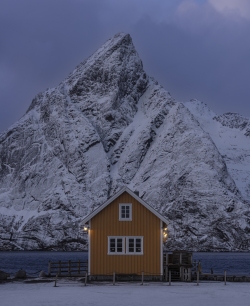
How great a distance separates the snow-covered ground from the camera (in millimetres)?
34062

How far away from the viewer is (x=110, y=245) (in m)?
50.5

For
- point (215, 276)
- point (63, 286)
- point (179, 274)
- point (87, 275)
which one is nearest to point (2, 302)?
point (63, 286)

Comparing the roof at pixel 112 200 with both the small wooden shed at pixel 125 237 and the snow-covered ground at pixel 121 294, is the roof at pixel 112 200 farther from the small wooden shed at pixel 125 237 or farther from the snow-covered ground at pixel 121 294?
the snow-covered ground at pixel 121 294

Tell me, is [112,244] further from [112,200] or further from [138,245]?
[112,200]

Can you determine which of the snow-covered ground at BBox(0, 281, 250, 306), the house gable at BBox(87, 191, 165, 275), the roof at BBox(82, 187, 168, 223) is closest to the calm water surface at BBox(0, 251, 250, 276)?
the house gable at BBox(87, 191, 165, 275)

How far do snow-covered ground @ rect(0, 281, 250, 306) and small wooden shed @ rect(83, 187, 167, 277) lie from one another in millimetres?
3525

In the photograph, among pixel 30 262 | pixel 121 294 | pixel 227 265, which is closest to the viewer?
pixel 121 294

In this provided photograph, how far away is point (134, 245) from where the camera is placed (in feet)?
165

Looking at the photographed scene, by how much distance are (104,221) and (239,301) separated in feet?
59.2

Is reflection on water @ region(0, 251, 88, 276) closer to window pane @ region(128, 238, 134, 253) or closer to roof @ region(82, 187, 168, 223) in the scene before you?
roof @ region(82, 187, 168, 223)

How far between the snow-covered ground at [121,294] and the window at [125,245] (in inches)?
168

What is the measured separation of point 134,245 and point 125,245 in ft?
2.51

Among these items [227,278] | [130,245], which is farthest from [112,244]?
[227,278]

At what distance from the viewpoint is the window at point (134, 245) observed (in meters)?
50.3
